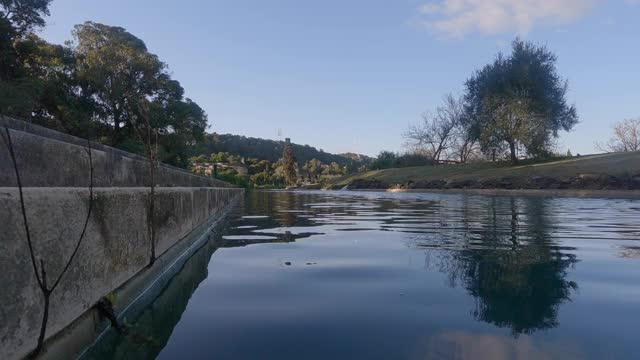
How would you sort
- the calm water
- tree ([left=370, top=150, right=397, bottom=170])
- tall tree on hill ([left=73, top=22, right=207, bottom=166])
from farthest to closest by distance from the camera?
tree ([left=370, top=150, right=397, bottom=170]) < tall tree on hill ([left=73, top=22, right=207, bottom=166]) < the calm water

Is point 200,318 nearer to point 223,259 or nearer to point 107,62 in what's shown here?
point 223,259

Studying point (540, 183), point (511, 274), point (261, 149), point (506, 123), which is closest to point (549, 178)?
point (540, 183)

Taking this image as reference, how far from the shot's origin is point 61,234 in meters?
2.23

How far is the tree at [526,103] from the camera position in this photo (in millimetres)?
40969

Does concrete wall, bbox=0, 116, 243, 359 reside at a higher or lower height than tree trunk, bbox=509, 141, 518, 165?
lower

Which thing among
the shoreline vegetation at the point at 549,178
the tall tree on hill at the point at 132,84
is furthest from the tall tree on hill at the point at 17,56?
the shoreline vegetation at the point at 549,178

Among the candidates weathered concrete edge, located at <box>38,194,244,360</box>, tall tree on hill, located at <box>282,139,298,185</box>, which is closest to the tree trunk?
weathered concrete edge, located at <box>38,194,244,360</box>

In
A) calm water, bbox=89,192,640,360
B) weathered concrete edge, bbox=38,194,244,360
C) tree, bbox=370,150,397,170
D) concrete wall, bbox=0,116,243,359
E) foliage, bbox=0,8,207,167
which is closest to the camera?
concrete wall, bbox=0,116,243,359

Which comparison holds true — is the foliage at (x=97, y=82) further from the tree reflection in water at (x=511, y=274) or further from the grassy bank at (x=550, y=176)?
the tree reflection in water at (x=511, y=274)

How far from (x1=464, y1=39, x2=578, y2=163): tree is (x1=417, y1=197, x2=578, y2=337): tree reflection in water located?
122 feet

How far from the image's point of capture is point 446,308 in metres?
3.20

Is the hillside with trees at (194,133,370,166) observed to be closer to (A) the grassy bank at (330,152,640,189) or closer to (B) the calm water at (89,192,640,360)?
(A) the grassy bank at (330,152,640,189)

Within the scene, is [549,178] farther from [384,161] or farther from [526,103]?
[384,161]

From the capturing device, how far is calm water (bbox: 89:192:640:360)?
248 cm
